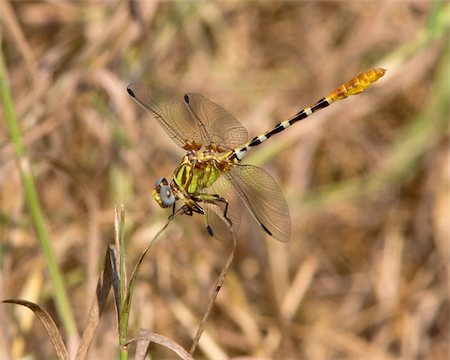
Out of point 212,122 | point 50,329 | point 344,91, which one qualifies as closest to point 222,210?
point 212,122

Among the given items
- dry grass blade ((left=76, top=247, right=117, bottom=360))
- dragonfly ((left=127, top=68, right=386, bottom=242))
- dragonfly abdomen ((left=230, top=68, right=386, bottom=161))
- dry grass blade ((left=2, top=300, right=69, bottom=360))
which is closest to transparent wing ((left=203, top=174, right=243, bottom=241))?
dragonfly ((left=127, top=68, right=386, bottom=242))

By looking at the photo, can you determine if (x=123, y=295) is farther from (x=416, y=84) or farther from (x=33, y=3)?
(x=416, y=84)

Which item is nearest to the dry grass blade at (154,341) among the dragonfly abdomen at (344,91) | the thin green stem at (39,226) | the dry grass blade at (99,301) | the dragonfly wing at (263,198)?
the dry grass blade at (99,301)

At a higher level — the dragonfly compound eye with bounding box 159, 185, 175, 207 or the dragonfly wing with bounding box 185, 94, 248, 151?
the dragonfly wing with bounding box 185, 94, 248, 151

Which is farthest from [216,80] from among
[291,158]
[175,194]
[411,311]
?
[175,194]

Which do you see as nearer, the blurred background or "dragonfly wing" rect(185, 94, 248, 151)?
"dragonfly wing" rect(185, 94, 248, 151)

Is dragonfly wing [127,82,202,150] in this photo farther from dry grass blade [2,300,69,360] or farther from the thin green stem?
dry grass blade [2,300,69,360]

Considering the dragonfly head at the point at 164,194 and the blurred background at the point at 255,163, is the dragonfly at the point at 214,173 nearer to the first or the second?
the dragonfly head at the point at 164,194
